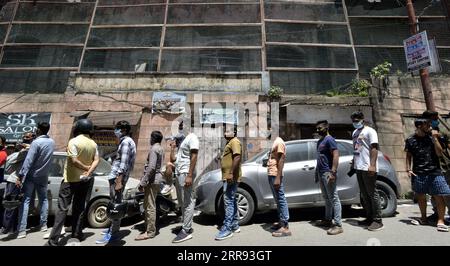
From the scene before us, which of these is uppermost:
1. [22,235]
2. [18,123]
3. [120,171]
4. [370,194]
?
[18,123]

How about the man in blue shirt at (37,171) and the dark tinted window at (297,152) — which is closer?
the man in blue shirt at (37,171)

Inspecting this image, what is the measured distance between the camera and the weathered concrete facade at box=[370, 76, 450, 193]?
10.1 meters

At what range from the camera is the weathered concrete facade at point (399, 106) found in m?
10.1

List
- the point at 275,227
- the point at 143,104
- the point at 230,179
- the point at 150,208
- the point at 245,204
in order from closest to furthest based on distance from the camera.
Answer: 1. the point at 230,179
2. the point at 150,208
3. the point at 275,227
4. the point at 245,204
5. the point at 143,104

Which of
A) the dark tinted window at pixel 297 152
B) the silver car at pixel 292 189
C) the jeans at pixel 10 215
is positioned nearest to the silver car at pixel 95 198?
the jeans at pixel 10 215

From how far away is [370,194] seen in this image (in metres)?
5.00

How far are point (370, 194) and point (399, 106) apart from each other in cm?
680

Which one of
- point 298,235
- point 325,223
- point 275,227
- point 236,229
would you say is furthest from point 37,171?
point 325,223

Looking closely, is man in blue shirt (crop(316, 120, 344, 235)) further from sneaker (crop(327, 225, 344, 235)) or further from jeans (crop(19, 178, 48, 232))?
jeans (crop(19, 178, 48, 232))

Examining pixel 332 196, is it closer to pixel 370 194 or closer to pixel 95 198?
pixel 370 194

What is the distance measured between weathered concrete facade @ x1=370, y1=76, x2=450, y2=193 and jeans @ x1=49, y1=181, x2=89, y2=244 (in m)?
9.16

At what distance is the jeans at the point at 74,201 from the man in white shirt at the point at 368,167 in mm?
4556

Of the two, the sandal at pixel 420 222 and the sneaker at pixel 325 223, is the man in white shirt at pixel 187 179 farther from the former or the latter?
the sandal at pixel 420 222
